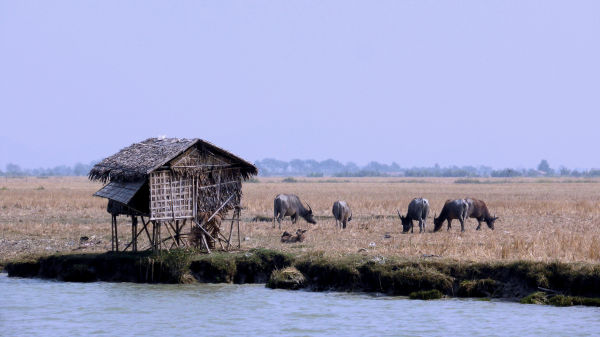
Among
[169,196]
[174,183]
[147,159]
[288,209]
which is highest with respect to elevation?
[147,159]

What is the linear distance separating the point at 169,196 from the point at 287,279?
371 cm

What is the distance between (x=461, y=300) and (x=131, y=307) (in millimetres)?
6595

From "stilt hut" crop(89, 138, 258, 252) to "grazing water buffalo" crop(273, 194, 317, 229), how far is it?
668cm

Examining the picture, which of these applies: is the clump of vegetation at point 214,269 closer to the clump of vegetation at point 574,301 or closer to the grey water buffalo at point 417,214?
the clump of vegetation at point 574,301

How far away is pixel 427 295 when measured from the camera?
16.4m

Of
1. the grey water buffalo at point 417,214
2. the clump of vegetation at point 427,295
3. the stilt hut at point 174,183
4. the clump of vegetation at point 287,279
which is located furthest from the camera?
the grey water buffalo at point 417,214

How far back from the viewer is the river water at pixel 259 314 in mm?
14258

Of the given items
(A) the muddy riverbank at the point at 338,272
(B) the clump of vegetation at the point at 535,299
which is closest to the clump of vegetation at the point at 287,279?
(A) the muddy riverbank at the point at 338,272

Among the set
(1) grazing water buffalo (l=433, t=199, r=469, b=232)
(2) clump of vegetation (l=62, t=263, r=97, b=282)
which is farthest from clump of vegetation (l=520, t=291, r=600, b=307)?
(1) grazing water buffalo (l=433, t=199, r=469, b=232)

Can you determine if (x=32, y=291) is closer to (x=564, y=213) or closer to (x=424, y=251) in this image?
(x=424, y=251)

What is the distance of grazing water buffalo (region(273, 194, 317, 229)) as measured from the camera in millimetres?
28000

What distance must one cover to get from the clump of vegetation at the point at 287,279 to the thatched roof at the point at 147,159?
3706mm

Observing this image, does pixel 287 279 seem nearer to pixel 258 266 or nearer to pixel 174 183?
pixel 258 266

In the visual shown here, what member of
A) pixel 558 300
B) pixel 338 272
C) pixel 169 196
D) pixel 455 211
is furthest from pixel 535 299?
pixel 455 211
